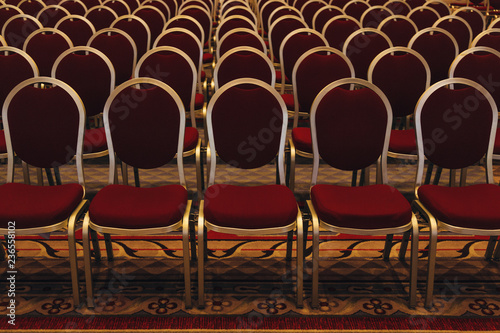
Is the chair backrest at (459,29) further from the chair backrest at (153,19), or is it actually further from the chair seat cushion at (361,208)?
the chair seat cushion at (361,208)

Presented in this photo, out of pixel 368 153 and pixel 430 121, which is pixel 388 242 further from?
pixel 430 121

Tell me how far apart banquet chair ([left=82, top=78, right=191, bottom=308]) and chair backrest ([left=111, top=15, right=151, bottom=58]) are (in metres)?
2.78

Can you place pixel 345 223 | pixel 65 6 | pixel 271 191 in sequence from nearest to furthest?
pixel 345 223, pixel 271 191, pixel 65 6

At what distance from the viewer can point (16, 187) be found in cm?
295

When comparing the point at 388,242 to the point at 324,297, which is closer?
the point at 324,297

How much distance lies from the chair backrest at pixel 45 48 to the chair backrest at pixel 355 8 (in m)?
3.80

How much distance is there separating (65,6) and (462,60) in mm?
5227

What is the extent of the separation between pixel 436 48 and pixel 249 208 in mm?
2982

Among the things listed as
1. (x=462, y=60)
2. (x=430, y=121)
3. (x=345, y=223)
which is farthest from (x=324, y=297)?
(x=462, y=60)

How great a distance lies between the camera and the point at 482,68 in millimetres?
3896

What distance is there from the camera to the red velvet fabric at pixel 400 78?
384 centimetres

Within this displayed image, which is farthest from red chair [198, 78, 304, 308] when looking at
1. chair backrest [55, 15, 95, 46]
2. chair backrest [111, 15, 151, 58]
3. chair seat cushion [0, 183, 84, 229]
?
chair backrest [55, 15, 95, 46]

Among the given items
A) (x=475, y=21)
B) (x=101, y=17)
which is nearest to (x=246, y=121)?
(x=101, y=17)

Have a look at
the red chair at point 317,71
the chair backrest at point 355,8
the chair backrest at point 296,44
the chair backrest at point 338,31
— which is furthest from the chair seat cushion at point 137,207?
the chair backrest at point 355,8
